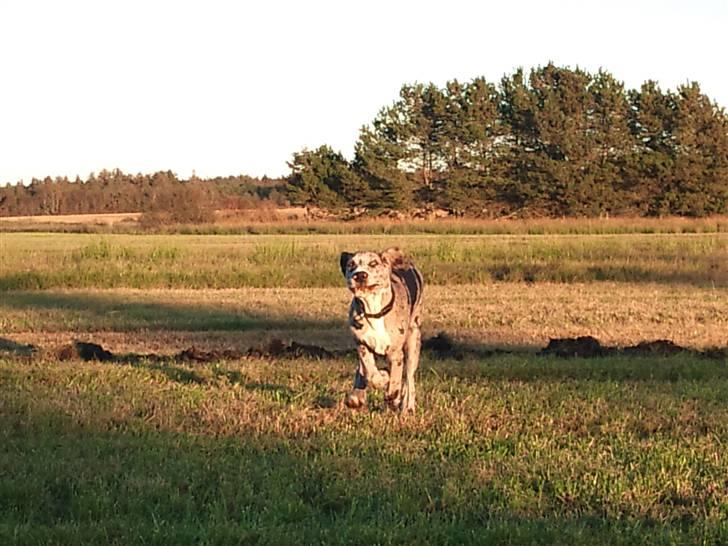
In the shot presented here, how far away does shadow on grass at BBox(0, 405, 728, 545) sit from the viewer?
6.04 metres

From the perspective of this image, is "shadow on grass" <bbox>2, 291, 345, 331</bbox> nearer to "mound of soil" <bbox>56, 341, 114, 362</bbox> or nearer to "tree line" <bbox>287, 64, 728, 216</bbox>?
"mound of soil" <bbox>56, 341, 114, 362</bbox>

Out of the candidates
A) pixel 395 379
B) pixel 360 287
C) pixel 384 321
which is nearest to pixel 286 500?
pixel 360 287

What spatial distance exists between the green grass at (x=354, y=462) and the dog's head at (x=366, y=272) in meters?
1.28

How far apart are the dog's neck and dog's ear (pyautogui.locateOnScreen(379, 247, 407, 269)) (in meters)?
0.27

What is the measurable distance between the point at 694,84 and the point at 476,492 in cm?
7413

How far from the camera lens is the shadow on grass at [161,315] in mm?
19500

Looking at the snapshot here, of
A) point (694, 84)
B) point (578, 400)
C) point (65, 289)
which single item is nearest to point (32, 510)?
point (578, 400)

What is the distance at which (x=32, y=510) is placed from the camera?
666 centimetres

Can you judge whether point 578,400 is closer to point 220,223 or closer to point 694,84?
point 220,223

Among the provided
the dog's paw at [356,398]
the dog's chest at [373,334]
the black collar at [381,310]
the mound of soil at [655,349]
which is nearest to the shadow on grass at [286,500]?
the dog's paw at [356,398]

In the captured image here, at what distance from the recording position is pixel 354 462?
25.5 ft

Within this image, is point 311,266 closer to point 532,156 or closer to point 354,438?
point 354,438

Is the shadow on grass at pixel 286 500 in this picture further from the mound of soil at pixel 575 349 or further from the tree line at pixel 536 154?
the tree line at pixel 536 154

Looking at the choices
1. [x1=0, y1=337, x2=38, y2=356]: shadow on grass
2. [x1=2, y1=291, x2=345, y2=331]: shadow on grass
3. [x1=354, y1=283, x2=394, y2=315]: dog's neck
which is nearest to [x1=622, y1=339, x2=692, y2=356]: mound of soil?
[x1=354, y1=283, x2=394, y2=315]: dog's neck
